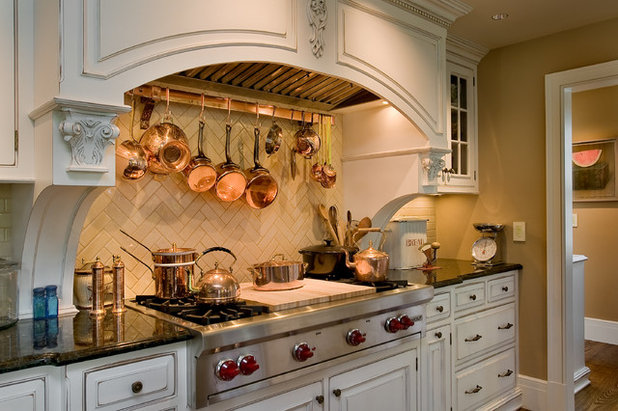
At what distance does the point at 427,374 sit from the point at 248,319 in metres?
1.22

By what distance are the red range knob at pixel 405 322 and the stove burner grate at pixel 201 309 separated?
2.41 ft

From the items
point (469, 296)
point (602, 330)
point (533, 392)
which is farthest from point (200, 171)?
point (602, 330)

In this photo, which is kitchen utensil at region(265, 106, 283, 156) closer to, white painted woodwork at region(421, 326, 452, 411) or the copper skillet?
the copper skillet

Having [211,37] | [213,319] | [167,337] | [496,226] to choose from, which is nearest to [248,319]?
[213,319]

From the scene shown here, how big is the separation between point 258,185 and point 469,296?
1389 millimetres

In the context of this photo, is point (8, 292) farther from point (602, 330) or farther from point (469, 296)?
point (602, 330)

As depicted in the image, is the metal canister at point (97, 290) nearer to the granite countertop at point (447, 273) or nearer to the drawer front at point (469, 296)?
the granite countertop at point (447, 273)

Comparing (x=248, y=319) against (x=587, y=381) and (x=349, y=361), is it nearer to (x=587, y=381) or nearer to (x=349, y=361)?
(x=349, y=361)

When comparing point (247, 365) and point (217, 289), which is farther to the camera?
point (217, 289)

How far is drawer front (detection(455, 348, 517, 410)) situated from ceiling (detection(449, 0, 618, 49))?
2076mm

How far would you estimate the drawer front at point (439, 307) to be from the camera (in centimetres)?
248

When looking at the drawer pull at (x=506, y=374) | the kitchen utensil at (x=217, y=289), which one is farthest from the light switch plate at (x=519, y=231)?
the kitchen utensil at (x=217, y=289)

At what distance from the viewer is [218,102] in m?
2.31

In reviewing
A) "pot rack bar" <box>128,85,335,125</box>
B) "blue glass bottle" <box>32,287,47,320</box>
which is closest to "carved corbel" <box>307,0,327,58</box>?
"pot rack bar" <box>128,85,335,125</box>
